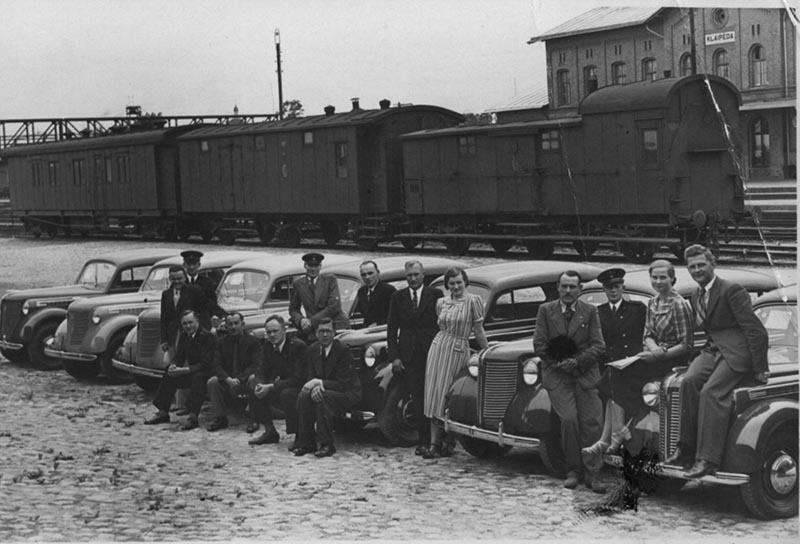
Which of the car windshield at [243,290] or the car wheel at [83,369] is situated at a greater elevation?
the car windshield at [243,290]

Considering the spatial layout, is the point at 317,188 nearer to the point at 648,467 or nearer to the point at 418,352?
the point at 418,352

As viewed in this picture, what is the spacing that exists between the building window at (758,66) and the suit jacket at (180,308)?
15.3 feet

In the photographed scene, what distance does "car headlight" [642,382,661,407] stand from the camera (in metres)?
5.69

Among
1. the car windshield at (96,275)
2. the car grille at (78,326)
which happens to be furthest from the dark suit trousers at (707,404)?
the car windshield at (96,275)

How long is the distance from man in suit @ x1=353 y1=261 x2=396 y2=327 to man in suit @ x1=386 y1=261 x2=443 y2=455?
769mm

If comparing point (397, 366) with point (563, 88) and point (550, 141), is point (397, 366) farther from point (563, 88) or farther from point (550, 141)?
point (550, 141)

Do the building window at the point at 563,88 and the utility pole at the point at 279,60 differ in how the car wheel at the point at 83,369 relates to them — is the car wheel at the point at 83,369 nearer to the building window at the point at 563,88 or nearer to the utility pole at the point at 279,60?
the utility pole at the point at 279,60

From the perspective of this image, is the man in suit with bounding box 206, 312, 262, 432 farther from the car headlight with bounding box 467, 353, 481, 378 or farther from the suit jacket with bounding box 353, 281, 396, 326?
the car headlight with bounding box 467, 353, 481, 378

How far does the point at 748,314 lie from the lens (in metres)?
5.55

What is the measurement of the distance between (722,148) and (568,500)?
6535 mm

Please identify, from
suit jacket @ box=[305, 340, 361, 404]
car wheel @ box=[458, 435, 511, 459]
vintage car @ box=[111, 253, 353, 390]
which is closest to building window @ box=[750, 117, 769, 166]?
car wheel @ box=[458, 435, 511, 459]

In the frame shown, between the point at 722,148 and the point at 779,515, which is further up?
the point at 722,148

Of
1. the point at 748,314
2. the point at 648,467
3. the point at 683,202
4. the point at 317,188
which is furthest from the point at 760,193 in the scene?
the point at 317,188

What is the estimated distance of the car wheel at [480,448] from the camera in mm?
6898
